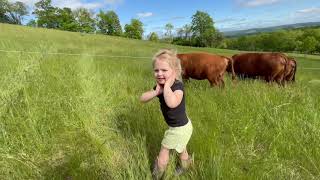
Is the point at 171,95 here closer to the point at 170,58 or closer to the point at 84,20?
the point at 170,58

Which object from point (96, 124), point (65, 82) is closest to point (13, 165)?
point (96, 124)

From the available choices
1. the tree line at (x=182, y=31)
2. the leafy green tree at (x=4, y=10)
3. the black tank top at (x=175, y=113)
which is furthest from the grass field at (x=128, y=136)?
the leafy green tree at (x=4, y=10)

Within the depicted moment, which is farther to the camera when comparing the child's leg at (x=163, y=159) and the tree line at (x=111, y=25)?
the tree line at (x=111, y=25)

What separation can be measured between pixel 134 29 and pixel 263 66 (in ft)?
261

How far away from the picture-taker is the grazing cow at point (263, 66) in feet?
36.6

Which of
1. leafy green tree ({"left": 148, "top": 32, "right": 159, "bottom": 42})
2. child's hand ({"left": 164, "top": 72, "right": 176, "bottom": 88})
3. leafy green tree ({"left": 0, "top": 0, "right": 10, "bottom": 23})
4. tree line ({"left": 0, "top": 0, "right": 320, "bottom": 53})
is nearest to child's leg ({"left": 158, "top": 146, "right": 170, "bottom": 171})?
child's hand ({"left": 164, "top": 72, "right": 176, "bottom": 88})

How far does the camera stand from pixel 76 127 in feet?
15.3

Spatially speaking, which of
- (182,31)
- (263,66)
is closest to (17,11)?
(182,31)

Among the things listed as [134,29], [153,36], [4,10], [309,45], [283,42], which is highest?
[4,10]

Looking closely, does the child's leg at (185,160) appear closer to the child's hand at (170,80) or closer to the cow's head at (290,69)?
the child's hand at (170,80)

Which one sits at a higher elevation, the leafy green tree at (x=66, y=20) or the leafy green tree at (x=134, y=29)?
the leafy green tree at (x=66, y=20)

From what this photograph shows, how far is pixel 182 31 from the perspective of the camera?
283 feet

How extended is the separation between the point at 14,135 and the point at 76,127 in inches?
31.2

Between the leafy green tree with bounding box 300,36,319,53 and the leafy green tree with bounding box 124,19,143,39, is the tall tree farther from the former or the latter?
the leafy green tree with bounding box 300,36,319,53
